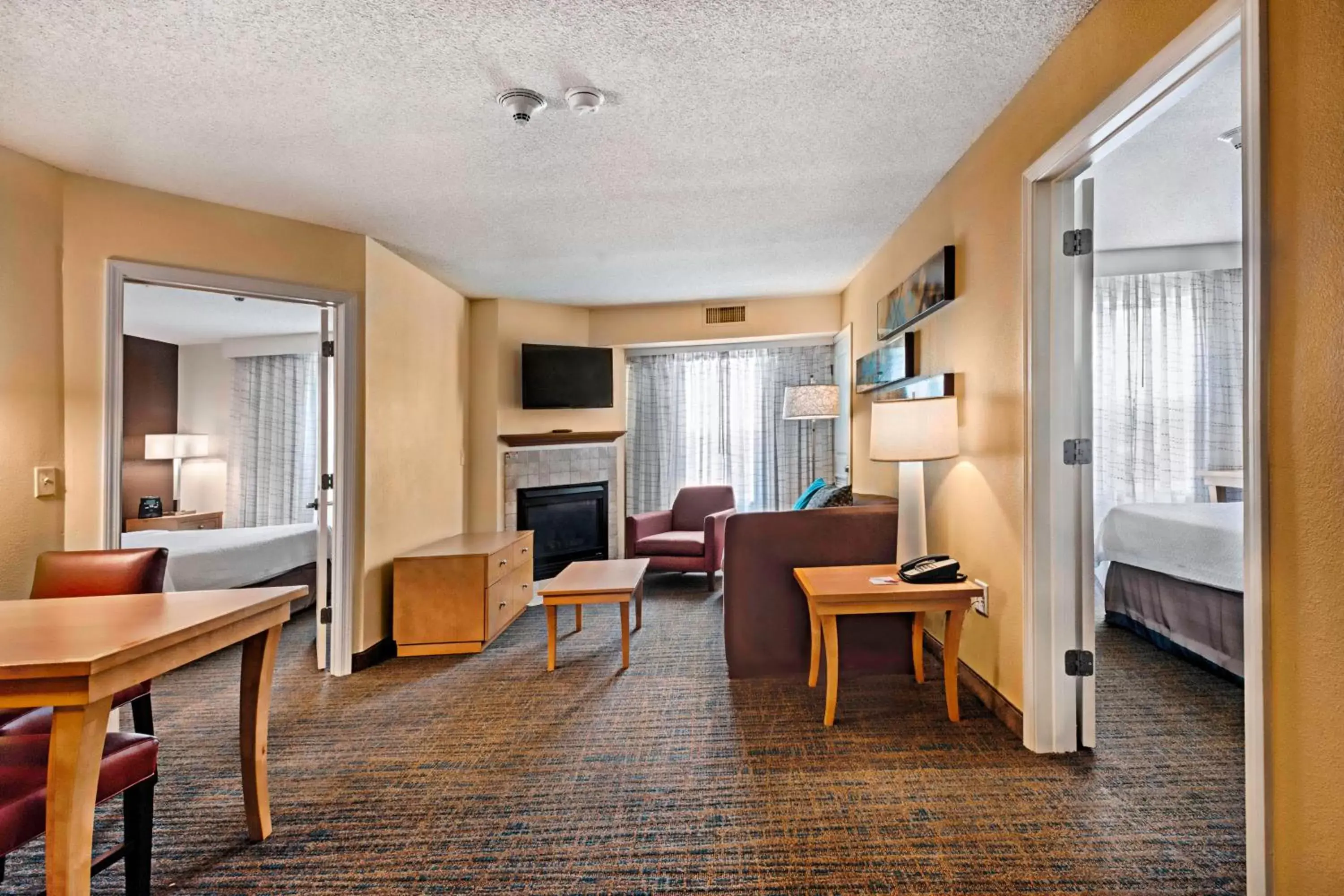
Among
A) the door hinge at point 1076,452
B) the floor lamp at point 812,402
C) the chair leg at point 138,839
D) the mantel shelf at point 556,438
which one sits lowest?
the chair leg at point 138,839

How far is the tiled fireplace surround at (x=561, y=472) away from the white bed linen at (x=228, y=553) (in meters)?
1.49

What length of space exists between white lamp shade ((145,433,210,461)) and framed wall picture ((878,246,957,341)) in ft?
20.4

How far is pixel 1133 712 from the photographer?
2664mm

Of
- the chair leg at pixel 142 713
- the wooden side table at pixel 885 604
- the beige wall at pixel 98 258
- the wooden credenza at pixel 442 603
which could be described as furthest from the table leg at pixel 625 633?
the beige wall at pixel 98 258

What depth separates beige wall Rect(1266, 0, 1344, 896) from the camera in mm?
1178

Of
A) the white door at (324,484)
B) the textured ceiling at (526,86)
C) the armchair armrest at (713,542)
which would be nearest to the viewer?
the textured ceiling at (526,86)

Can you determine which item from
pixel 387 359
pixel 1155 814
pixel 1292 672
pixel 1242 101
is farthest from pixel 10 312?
pixel 1155 814

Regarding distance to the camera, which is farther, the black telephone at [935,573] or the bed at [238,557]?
the bed at [238,557]

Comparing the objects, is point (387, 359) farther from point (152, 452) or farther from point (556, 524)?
point (152, 452)

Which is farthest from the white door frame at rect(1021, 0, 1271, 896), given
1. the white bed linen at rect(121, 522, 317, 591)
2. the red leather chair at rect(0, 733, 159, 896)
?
the white bed linen at rect(121, 522, 317, 591)

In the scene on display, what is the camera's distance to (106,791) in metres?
1.48

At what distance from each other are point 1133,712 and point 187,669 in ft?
15.4

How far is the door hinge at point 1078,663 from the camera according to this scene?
229 centimetres

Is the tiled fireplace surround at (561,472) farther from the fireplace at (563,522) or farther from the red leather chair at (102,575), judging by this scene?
the red leather chair at (102,575)
